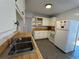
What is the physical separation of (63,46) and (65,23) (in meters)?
1.16

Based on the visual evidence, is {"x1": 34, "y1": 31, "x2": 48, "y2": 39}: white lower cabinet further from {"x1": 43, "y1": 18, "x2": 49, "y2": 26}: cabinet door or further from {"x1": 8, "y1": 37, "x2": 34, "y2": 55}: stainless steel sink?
{"x1": 8, "y1": 37, "x2": 34, "y2": 55}: stainless steel sink

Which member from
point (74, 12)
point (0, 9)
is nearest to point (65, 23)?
point (74, 12)

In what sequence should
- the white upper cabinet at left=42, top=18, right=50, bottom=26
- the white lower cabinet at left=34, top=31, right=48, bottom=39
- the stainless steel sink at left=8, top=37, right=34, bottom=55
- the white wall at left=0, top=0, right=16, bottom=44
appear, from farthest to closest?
the white upper cabinet at left=42, top=18, right=50, bottom=26 < the white lower cabinet at left=34, top=31, right=48, bottom=39 < the stainless steel sink at left=8, top=37, right=34, bottom=55 < the white wall at left=0, top=0, right=16, bottom=44

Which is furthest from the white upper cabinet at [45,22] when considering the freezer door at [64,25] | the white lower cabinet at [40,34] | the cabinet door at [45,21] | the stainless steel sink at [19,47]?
the stainless steel sink at [19,47]

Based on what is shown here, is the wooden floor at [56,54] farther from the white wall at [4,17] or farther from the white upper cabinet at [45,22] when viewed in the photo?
the white upper cabinet at [45,22]

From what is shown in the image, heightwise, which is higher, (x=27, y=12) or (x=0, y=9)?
(x=27, y=12)

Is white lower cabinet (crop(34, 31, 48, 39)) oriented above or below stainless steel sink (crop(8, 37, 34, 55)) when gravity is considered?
below

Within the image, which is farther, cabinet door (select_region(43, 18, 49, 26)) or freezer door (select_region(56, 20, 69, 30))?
cabinet door (select_region(43, 18, 49, 26))

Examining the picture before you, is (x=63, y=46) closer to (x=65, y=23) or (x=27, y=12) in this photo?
(x=65, y=23)

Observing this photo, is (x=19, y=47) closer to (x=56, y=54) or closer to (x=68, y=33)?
(x=56, y=54)

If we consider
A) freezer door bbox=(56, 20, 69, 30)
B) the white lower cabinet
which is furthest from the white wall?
the white lower cabinet

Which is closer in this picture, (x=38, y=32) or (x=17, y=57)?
(x=17, y=57)

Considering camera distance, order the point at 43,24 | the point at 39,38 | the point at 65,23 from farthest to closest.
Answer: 1. the point at 43,24
2. the point at 39,38
3. the point at 65,23

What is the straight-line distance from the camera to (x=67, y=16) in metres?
3.77
